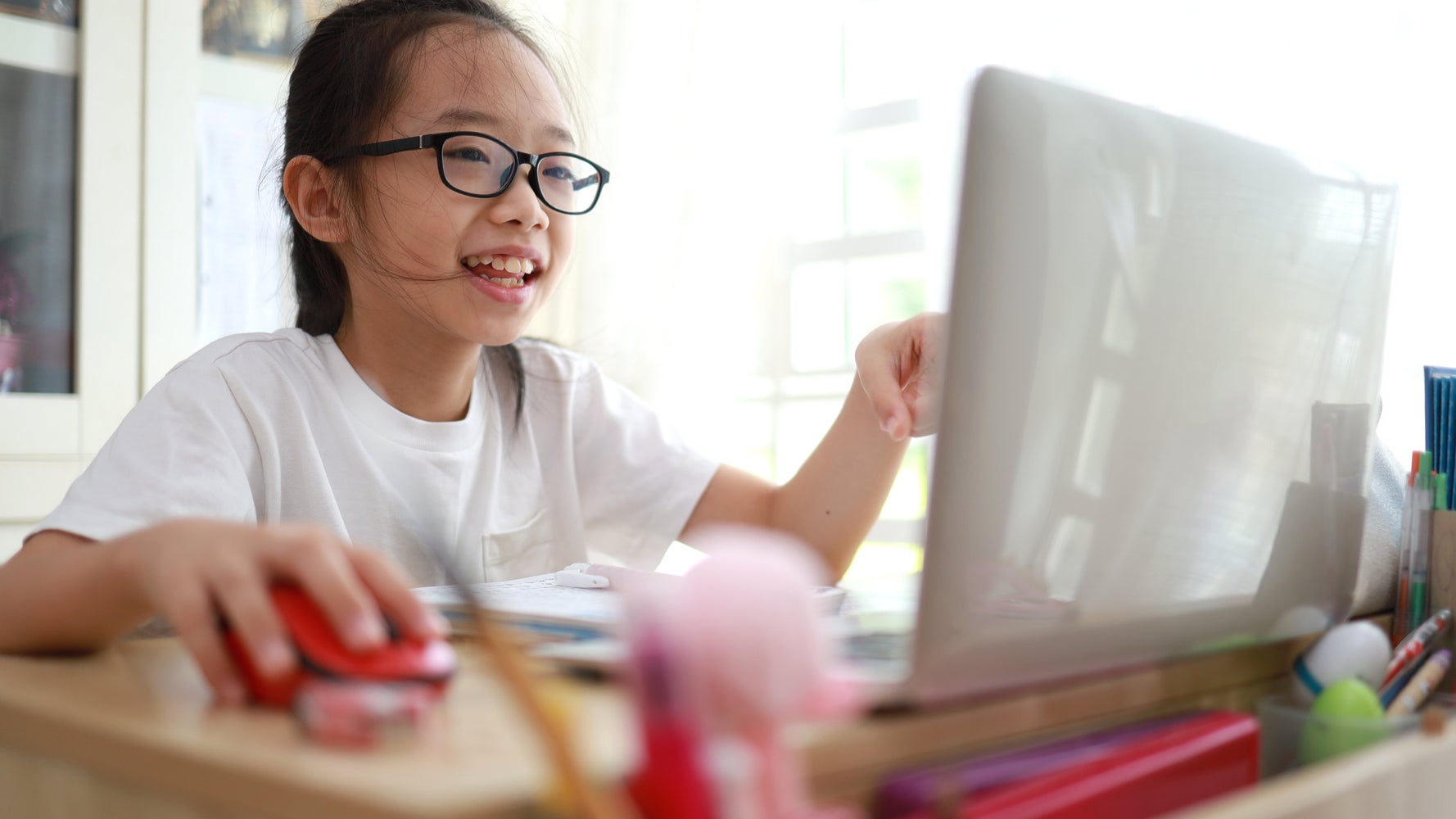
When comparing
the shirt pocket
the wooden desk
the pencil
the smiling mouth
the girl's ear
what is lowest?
the shirt pocket

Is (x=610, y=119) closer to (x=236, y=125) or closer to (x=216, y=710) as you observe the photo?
(x=236, y=125)

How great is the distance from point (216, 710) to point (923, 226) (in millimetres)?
1394

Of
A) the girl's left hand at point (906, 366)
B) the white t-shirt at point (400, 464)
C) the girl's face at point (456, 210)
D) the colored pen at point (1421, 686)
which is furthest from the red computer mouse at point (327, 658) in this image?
the girl's face at point (456, 210)

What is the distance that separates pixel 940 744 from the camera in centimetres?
37

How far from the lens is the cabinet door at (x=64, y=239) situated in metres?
1.65

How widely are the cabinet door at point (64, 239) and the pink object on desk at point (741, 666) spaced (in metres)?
1.70

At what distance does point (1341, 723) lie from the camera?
0.46 m

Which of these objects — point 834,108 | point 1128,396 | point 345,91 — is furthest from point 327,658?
point 834,108

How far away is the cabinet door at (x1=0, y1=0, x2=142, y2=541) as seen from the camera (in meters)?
1.65

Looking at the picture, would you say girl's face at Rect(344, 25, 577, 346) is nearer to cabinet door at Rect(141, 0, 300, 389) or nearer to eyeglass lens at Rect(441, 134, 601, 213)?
eyeglass lens at Rect(441, 134, 601, 213)

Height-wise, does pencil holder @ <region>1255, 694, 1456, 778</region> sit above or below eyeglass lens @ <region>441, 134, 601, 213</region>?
below

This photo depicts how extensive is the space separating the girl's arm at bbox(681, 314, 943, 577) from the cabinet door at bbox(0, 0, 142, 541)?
1.04m

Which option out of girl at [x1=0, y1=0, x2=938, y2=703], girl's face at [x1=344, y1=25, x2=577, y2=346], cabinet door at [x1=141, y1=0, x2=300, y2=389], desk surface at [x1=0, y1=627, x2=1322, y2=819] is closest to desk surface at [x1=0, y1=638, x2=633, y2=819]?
desk surface at [x1=0, y1=627, x2=1322, y2=819]

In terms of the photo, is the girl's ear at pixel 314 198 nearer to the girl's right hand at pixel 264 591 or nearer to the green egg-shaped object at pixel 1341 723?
the girl's right hand at pixel 264 591
